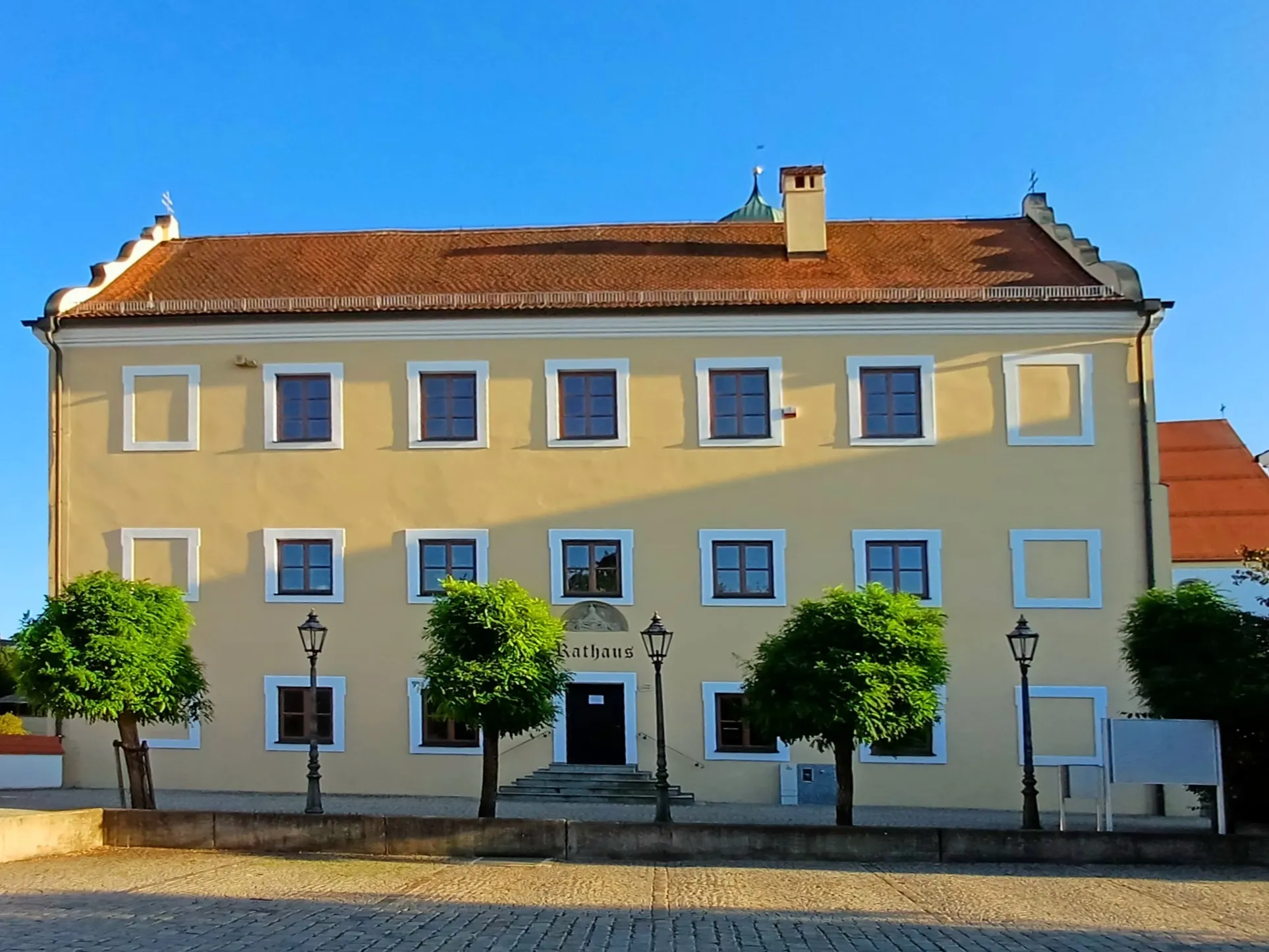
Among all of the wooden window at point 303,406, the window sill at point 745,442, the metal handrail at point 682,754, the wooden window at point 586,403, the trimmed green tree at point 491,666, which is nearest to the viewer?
the trimmed green tree at point 491,666

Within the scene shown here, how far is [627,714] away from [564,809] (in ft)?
7.24

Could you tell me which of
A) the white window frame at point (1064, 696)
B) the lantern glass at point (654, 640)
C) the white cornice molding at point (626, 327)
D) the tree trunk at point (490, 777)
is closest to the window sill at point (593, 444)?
the white cornice molding at point (626, 327)

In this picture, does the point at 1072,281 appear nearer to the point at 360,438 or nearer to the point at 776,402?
the point at 776,402

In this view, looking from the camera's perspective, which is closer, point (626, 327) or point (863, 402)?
point (863, 402)

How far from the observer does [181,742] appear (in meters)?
22.7

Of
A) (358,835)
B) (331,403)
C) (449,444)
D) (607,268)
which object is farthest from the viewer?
(607,268)

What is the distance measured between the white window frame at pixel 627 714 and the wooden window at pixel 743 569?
241 cm

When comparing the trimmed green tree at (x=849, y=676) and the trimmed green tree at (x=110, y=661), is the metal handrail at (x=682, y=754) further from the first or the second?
the trimmed green tree at (x=110, y=661)

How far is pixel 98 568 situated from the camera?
76.1 ft

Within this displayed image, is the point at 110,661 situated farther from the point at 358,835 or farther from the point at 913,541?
the point at 913,541

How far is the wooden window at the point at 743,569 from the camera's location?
73.3 feet

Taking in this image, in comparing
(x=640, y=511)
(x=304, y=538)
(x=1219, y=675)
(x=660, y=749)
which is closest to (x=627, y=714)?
(x=640, y=511)

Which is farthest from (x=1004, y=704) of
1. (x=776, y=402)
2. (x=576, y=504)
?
(x=576, y=504)

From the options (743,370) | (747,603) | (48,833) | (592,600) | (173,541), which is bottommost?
(48,833)
